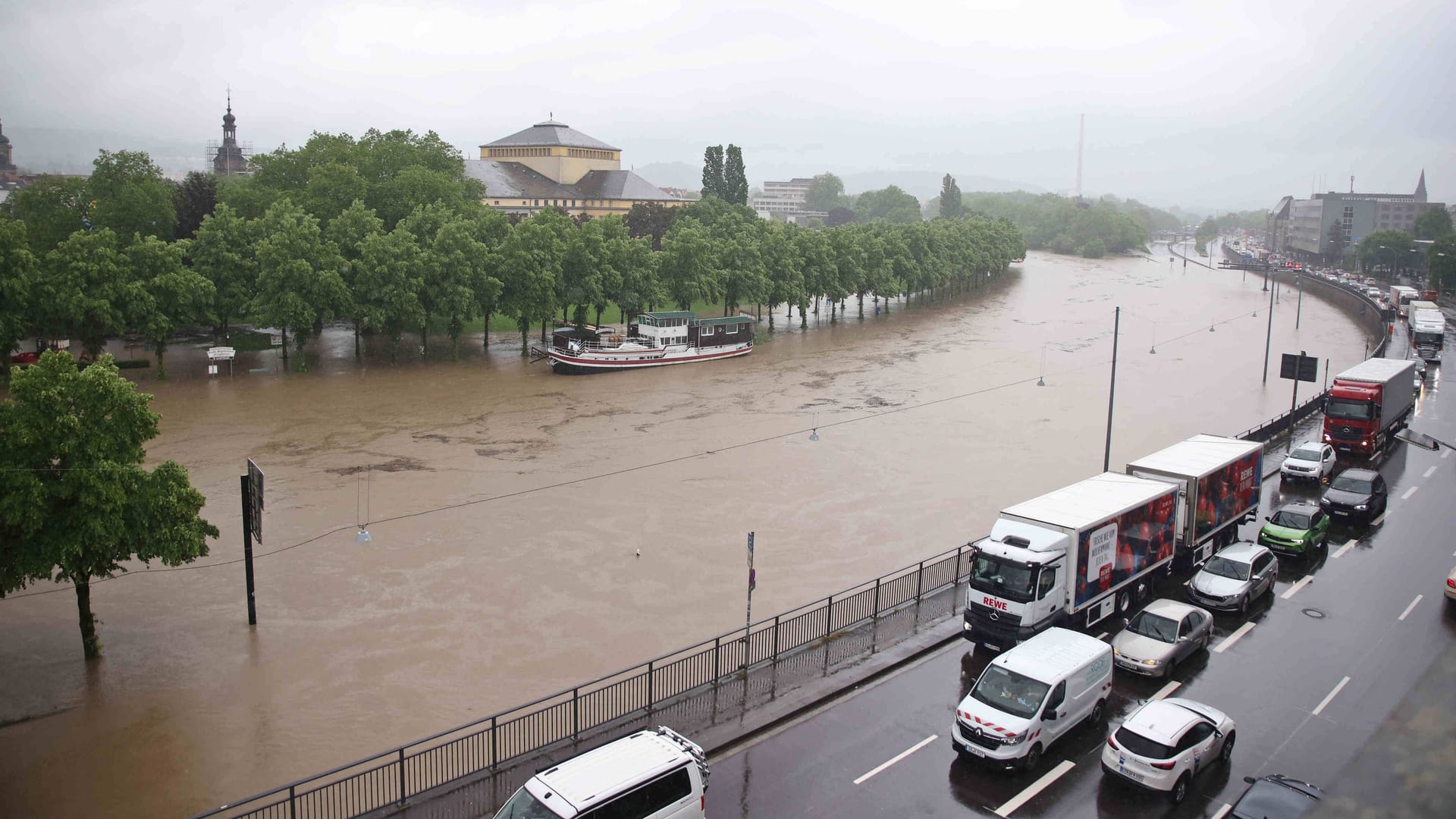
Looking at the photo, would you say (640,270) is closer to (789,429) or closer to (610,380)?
(610,380)

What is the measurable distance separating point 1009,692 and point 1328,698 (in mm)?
6486

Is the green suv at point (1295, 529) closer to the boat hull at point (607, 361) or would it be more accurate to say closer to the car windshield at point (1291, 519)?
the car windshield at point (1291, 519)

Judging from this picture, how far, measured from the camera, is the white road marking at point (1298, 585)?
22.9m

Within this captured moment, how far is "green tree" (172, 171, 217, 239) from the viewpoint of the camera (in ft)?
236

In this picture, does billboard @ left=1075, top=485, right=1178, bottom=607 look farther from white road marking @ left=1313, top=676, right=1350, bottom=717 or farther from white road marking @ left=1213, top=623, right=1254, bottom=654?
white road marking @ left=1313, top=676, right=1350, bottom=717

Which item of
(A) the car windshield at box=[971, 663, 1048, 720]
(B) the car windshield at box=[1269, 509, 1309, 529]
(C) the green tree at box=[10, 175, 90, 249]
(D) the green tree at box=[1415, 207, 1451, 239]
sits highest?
(D) the green tree at box=[1415, 207, 1451, 239]

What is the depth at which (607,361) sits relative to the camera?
58812mm

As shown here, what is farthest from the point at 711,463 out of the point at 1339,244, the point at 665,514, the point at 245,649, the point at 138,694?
the point at 1339,244

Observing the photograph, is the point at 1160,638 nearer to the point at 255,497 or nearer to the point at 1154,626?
the point at 1154,626

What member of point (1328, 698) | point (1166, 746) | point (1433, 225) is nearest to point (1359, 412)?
point (1328, 698)

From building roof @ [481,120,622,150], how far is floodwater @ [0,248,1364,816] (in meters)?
86.5

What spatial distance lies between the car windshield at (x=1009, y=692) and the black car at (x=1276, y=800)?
294 cm

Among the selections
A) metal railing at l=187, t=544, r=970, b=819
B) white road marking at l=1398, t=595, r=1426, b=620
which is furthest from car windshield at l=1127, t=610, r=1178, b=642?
white road marking at l=1398, t=595, r=1426, b=620

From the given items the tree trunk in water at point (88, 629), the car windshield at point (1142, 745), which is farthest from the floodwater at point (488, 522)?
the car windshield at point (1142, 745)
